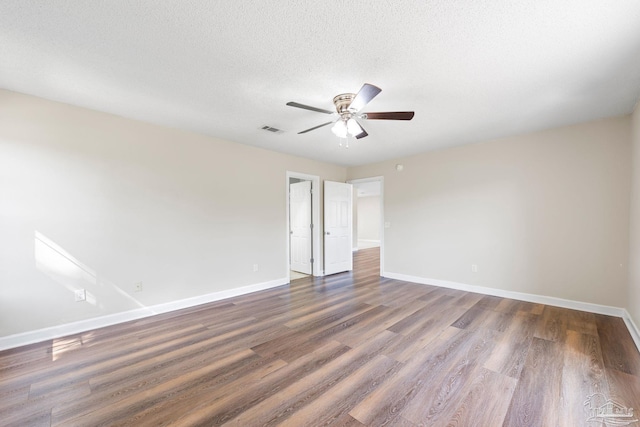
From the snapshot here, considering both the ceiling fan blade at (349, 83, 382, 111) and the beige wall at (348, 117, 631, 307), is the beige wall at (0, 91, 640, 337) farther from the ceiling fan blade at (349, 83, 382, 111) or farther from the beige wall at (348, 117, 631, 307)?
the ceiling fan blade at (349, 83, 382, 111)

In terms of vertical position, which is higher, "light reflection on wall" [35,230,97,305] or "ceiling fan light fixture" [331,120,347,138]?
"ceiling fan light fixture" [331,120,347,138]

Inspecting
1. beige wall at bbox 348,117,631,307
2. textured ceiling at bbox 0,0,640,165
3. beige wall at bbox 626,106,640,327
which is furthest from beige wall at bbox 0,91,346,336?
beige wall at bbox 626,106,640,327

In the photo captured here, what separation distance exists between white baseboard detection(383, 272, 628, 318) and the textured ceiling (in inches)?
94.5

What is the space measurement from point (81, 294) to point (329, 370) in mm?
2865

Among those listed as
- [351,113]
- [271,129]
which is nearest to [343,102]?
[351,113]

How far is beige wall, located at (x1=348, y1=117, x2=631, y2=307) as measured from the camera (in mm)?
3211

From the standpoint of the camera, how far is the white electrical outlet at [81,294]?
2.84 m

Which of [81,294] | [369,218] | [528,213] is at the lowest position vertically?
[81,294]

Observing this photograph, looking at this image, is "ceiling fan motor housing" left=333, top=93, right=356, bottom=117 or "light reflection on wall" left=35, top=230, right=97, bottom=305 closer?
"ceiling fan motor housing" left=333, top=93, right=356, bottom=117

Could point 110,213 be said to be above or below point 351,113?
below

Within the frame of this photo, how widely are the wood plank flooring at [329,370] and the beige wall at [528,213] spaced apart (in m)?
0.63

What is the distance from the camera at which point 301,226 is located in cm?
583

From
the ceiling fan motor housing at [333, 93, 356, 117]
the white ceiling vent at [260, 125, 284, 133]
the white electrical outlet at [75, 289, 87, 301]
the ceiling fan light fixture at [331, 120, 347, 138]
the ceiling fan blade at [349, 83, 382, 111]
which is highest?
the white ceiling vent at [260, 125, 284, 133]

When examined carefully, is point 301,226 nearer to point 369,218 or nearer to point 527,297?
point 527,297
